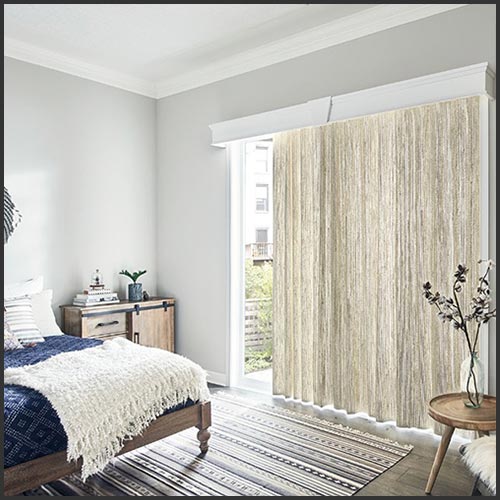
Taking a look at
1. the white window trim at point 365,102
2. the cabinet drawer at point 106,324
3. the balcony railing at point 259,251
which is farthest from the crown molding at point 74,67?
the cabinet drawer at point 106,324

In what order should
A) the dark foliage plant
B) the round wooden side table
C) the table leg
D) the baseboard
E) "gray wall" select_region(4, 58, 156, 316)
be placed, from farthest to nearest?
the baseboard, "gray wall" select_region(4, 58, 156, 316), the dark foliage plant, the table leg, the round wooden side table

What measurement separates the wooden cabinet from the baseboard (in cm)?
48

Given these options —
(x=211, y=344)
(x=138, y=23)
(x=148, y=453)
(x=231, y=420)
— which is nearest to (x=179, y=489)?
(x=148, y=453)

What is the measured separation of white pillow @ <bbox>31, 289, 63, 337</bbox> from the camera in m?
3.69

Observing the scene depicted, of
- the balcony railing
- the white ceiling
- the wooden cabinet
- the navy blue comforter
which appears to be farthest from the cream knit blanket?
the white ceiling

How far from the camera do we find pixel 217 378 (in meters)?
4.49

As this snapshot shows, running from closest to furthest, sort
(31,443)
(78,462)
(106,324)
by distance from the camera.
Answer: (31,443) < (78,462) < (106,324)

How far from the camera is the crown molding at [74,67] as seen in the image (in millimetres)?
3895

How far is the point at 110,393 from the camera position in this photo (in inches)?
98.5

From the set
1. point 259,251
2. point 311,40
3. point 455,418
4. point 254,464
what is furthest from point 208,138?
point 455,418

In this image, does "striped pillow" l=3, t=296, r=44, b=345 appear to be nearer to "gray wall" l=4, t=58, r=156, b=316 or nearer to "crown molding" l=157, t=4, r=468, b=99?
"gray wall" l=4, t=58, r=156, b=316

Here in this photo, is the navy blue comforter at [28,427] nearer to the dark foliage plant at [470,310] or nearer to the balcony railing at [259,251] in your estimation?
the dark foliage plant at [470,310]

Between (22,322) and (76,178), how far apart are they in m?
1.47

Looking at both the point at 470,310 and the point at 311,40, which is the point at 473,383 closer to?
the point at 470,310
